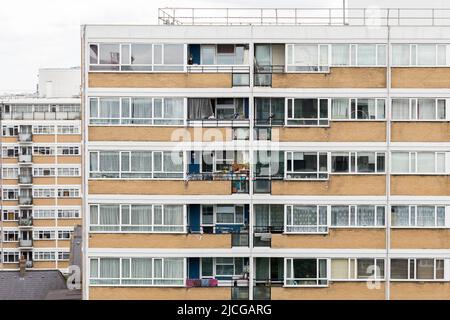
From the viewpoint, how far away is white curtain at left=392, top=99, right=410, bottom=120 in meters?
10.8

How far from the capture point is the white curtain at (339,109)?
10.8 m

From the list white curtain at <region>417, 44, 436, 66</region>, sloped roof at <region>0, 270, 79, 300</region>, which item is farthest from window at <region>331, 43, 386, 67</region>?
sloped roof at <region>0, 270, 79, 300</region>

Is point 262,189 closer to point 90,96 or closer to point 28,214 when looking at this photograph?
point 90,96

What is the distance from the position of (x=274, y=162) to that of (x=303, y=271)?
1.67m

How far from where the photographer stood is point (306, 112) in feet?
35.5

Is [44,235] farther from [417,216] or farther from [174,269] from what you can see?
[417,216]

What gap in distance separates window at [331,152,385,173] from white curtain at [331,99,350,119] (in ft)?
1.83

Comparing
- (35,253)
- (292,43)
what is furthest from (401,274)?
(35,253)

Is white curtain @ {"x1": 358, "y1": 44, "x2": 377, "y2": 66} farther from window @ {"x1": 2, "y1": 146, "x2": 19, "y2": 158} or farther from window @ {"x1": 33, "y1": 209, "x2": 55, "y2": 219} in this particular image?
window @ {"x1": 2, "y1": 146, "x2": 19, "y2": 158}

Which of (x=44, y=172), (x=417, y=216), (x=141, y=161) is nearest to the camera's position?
(x=141, y=161)

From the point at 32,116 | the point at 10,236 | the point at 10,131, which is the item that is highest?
the point at 32,116

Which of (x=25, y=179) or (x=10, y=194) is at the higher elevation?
(x=25, y=179)

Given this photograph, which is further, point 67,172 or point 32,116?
point 67,172

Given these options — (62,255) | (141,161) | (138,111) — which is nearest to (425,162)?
(141,161)
